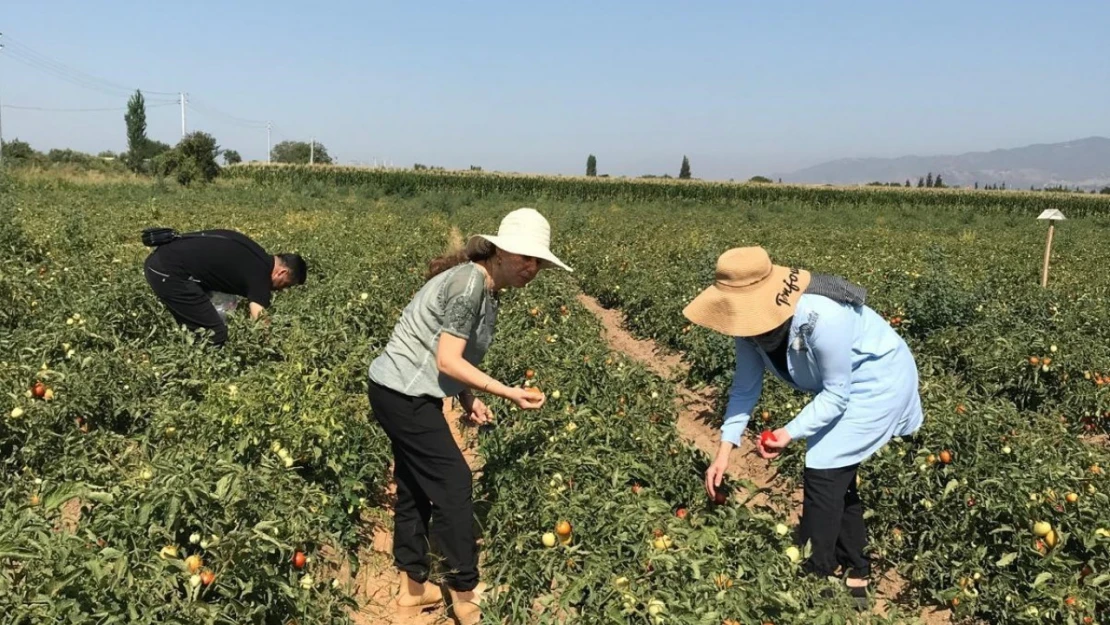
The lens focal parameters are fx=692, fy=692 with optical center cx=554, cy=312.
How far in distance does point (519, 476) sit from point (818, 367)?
1525 mm

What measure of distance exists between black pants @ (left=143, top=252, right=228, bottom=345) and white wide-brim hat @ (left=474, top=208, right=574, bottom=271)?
252cm

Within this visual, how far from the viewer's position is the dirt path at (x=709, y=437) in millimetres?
3305

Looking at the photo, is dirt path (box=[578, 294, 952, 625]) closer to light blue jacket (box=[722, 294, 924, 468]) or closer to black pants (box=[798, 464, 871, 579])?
black pants (box=[798, 464, 871, 579])

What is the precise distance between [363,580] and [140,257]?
22.5ft

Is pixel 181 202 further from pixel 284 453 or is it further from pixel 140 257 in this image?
pixel 284 453

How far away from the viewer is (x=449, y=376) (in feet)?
8.50

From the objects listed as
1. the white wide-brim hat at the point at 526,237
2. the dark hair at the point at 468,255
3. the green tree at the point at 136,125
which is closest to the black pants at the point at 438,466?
the dark hair at the point at 468,255

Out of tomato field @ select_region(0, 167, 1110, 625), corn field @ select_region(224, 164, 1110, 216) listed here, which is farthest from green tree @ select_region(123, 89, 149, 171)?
tomato field @ select_region(0, 167, 1110, 625)

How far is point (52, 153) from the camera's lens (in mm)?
53594

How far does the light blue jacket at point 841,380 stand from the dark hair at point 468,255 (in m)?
1.06

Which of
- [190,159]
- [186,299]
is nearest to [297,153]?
[190,159]

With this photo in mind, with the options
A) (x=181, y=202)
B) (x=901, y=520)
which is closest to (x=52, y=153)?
(x=181, y=202)

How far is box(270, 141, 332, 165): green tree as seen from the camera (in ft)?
257

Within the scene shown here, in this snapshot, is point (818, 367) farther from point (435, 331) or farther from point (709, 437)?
point (709, 437)
